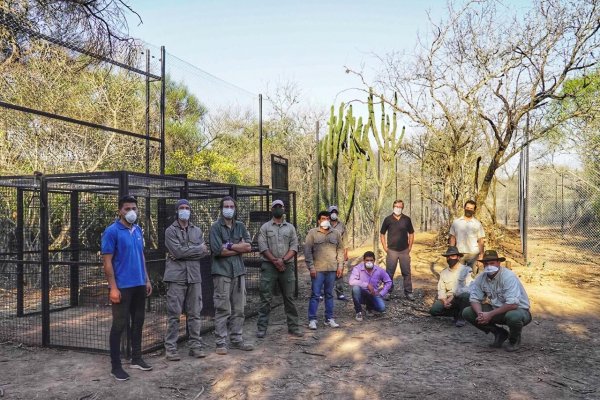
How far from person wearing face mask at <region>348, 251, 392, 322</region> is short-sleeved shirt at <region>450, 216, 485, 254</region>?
1.38m

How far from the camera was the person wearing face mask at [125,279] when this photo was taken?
4.92 metres

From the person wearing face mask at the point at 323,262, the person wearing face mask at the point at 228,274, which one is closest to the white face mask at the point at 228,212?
the person wearing face mask at the point at 228,274

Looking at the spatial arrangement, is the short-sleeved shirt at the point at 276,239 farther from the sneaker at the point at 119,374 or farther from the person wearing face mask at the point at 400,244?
the person wearing face mask at the point at 400,244

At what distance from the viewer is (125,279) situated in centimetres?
502

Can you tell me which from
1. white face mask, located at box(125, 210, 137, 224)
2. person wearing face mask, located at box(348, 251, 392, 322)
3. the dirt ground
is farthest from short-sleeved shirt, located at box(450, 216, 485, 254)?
white face mask, located at box(125, 210, 137, 224)

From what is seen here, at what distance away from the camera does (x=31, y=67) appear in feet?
25.3

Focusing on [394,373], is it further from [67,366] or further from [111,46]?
[111,46]

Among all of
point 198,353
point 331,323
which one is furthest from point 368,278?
point 198,353

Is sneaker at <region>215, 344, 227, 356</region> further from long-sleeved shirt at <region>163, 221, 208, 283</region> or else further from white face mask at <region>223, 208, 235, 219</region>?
white face mask at <region>223, 208, 235, 219</region>

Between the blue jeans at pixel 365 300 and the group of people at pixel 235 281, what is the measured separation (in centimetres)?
1

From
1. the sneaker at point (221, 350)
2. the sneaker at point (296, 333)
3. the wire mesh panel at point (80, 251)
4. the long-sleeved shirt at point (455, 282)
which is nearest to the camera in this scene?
the sneaker at point (221, 350)

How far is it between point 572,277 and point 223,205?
9.05m

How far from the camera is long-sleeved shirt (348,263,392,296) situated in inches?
302

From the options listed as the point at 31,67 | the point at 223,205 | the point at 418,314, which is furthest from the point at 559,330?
the point at 31,67
